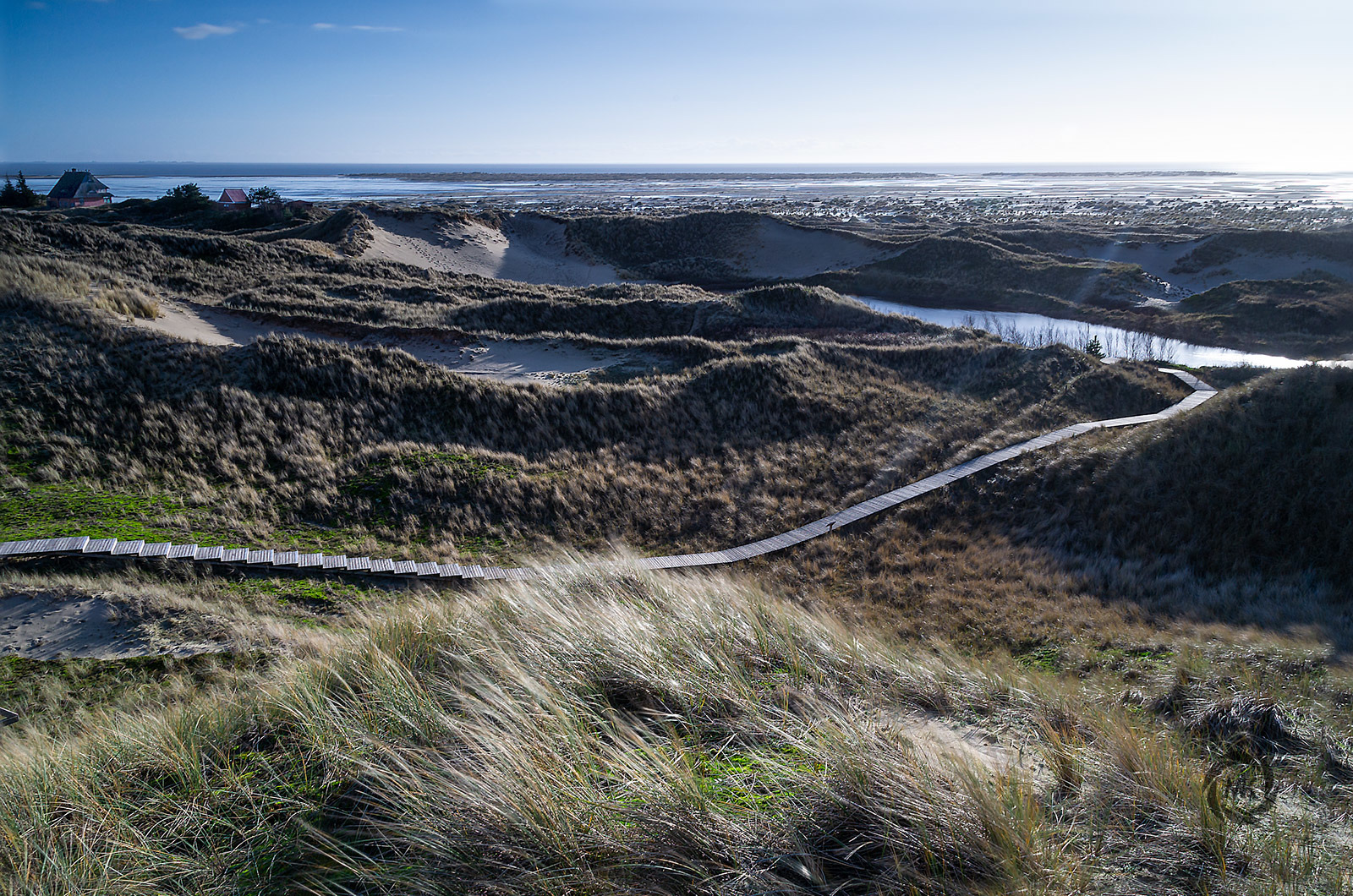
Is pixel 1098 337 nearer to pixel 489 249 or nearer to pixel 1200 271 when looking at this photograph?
pixel 1200 271

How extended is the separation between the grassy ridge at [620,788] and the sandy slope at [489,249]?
4807 cm

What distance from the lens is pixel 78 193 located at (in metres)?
72.8

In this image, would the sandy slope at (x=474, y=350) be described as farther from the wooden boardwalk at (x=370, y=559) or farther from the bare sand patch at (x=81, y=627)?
the bare sand patch at (x=81, y=627)

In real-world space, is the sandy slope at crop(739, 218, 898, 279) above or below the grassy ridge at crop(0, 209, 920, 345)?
above

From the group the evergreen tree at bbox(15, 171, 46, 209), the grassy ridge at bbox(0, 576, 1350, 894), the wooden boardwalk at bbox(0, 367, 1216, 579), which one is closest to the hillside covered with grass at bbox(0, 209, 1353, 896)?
the grassy ridge at bbox(0, 576, 1350, 894)

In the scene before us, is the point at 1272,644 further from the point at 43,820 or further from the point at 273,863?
the point at 43,820

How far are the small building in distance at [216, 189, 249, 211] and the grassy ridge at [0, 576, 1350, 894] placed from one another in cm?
7984

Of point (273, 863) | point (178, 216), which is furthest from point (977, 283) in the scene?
point (178, 216)

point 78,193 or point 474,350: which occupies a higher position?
point 78,193

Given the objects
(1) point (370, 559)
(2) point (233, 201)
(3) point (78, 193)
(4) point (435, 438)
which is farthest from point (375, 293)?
(3) point (78, 193)

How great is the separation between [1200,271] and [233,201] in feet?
313

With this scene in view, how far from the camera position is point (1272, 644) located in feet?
24.3

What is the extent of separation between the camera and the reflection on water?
1289 inches

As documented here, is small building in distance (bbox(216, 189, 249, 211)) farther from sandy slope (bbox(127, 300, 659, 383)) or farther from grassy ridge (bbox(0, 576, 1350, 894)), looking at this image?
grassy ridge (bbox(0, 576, 1350, 894))
